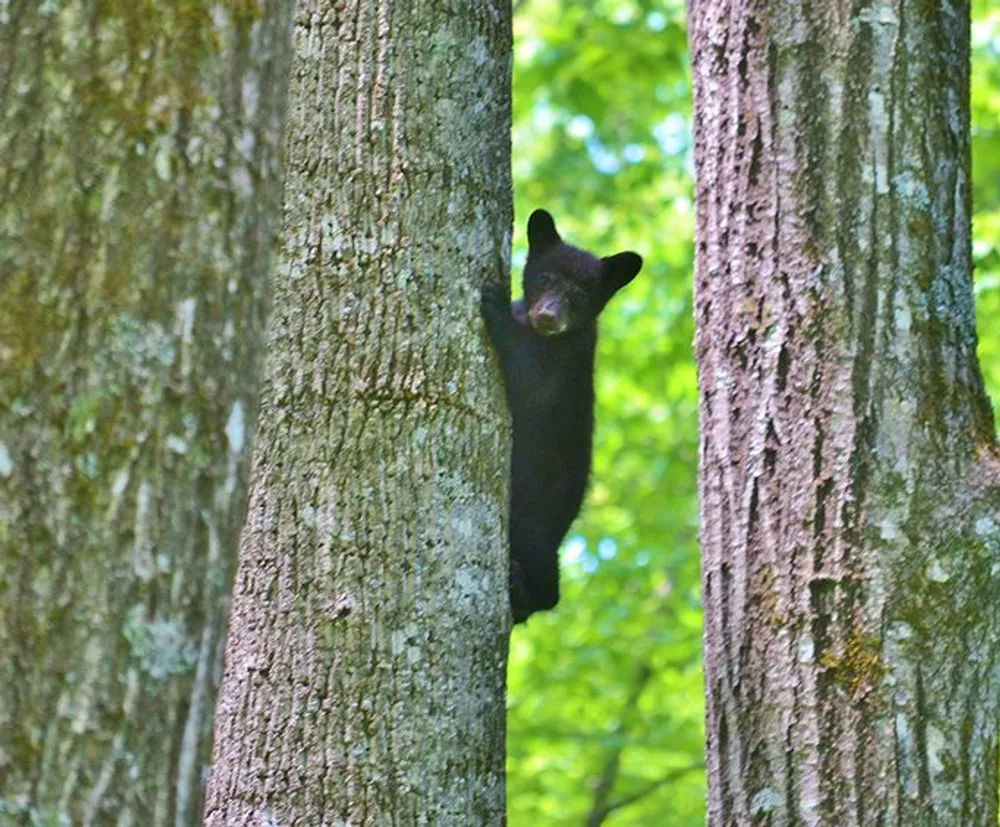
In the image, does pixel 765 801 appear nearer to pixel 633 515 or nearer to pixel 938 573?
pixel 938 573

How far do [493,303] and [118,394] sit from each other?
2070mm

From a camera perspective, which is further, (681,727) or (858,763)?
(681,727)

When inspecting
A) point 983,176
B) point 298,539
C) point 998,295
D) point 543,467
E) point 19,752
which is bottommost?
point 19,752

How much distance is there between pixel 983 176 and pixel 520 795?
613cm

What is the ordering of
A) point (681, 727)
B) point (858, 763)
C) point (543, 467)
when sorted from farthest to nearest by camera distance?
point (681, 727) → point (543, 467) → point (858, 763)

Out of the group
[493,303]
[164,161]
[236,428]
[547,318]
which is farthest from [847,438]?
[164,161]

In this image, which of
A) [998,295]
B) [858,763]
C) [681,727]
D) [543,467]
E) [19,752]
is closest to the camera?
[19,752]

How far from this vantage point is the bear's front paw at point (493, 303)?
12.4 ft

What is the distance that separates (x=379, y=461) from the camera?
137 inches

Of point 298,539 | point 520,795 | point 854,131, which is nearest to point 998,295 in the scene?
point 520,795

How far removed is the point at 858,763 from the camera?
3297 millimetres

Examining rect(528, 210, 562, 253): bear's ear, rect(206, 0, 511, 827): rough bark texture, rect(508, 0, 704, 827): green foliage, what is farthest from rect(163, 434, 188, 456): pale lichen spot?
rect(508, 0, 704, 827): green foliage

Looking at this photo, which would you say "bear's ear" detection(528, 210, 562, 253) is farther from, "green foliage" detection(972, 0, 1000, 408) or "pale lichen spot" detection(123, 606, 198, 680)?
"pale lichen spot" detection(123, 606, 198, 680)

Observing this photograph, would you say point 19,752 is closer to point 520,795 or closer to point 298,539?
point 298,539
